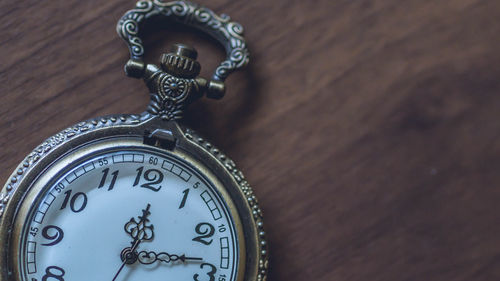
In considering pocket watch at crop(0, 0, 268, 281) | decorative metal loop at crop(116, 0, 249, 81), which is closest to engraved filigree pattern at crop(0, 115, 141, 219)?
pocket watch at crop(0, 0, 268, 281)

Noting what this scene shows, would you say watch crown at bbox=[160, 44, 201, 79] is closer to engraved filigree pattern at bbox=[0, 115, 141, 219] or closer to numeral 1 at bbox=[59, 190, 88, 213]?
engraved filigree pattern at bbox=[0, 115, 141, 219]

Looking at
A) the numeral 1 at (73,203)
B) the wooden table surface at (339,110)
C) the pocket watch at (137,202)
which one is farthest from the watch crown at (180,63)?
the numeral 1 at (73,203)

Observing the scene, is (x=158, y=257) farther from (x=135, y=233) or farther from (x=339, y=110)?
(x=339, y=110)

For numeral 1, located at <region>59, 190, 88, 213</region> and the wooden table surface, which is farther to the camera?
the wooden table surface

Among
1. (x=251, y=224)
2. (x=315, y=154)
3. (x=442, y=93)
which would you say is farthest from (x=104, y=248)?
(x=442, y=93)

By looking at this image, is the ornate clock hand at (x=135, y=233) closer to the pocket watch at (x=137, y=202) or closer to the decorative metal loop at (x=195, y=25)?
the pocket watch at (x=137, y=202)

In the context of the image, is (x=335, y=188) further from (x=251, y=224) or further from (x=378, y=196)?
(x=251, y=224)

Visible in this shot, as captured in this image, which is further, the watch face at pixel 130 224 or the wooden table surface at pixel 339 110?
the wooden table surface at pixel 339 110

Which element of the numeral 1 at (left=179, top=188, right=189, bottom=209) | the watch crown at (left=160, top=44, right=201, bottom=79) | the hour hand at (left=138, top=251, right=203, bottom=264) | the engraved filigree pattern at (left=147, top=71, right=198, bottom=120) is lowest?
the hour hand at (left=138, top=251, right=203, bottom=264)
